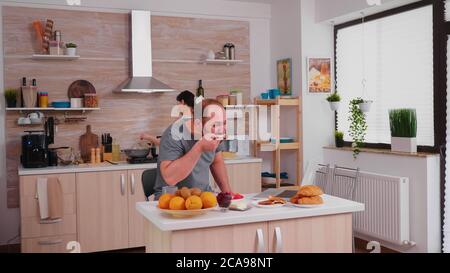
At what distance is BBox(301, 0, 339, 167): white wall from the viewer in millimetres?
5484

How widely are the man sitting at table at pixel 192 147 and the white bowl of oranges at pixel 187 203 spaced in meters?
0.32

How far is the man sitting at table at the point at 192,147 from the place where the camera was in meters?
2.67

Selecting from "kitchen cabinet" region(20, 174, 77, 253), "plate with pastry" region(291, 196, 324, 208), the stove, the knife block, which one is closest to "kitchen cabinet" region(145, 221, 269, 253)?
Answer: "plate with pastry" region(291, 196, 324, 208)

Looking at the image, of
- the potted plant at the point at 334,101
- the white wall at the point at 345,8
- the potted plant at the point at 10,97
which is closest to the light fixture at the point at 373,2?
the white wall at the point at 345,8

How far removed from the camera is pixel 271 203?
262 centimetres

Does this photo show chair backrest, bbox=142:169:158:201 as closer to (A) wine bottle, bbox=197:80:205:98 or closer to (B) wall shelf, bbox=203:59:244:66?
(A) wine bottle, bbox=197:80:205:98

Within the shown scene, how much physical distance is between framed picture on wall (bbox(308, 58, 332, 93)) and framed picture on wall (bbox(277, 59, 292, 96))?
267 millimetres

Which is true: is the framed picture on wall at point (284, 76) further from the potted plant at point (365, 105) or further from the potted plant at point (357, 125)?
the potted plant at point (365, 105)

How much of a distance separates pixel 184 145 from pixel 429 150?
8.34 ft

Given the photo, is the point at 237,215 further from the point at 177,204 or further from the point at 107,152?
the point at 107,152

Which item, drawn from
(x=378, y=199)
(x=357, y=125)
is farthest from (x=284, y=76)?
(x=378, y=199)

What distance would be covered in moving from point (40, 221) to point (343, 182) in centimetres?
296

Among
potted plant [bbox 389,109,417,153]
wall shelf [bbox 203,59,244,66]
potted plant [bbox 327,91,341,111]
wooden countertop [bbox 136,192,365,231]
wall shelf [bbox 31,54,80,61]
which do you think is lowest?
wooden countertop [bbox 136,192,365,231]

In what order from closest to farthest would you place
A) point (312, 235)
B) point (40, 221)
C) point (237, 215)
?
point (237, 215) → point (312, 235) → point (40, 221)
